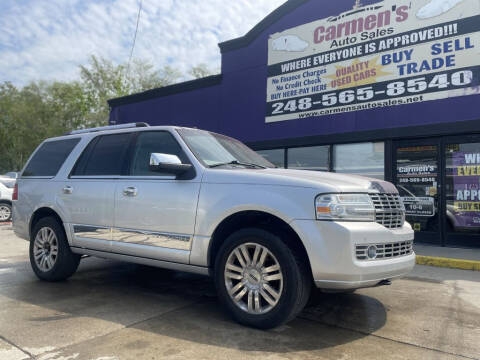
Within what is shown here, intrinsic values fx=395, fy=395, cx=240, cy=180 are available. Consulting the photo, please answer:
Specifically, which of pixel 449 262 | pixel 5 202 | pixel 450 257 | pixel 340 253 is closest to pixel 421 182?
pixel 450 257

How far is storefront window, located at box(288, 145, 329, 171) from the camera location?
10203mm

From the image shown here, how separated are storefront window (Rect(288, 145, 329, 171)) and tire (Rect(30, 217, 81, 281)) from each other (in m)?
6.81

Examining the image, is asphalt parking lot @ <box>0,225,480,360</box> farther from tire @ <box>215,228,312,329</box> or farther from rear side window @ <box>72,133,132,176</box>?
rear side window @ <box>72,133,132,176</box>

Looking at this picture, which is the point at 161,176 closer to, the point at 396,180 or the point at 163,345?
the point at 163,345

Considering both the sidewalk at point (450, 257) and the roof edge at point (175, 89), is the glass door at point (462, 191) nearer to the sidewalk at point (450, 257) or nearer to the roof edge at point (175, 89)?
the sidewalk at point (450, 257)

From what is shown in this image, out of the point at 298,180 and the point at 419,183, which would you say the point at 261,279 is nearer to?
the point at 298,180

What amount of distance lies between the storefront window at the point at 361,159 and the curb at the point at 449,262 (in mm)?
2792

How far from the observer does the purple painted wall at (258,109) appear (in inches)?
337

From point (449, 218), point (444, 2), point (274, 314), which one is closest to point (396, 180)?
point (449, 218)

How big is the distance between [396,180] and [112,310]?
7.27 m

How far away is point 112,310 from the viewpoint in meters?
3.82

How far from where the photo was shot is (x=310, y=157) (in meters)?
10.5

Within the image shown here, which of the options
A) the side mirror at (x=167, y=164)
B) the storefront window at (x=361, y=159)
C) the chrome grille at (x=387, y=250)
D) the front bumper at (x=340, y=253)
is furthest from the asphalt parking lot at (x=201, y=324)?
the storefront window at (x=361, y=159)

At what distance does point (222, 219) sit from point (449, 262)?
16.2 ft
